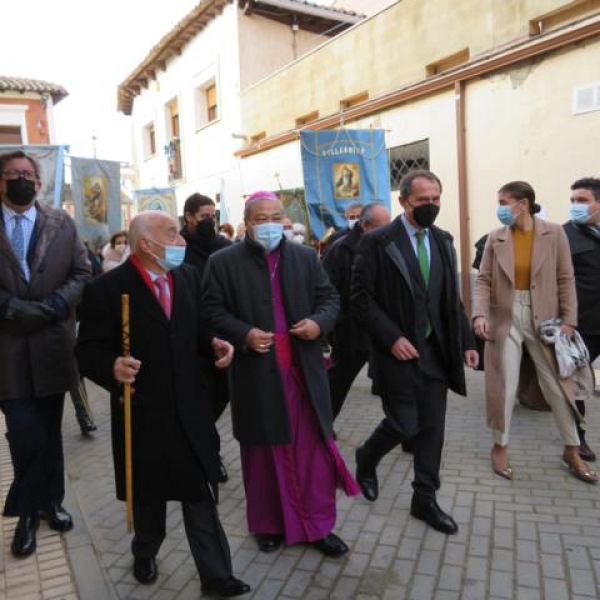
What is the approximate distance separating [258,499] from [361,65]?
1002 cm

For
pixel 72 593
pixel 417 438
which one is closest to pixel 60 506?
pixel 72 593

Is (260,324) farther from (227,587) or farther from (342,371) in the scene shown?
(342,371)

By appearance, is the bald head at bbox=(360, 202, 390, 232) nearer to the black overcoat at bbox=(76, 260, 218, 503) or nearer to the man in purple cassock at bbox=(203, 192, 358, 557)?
the man in purple cassock at bbox=(203, 192, 358, 557)

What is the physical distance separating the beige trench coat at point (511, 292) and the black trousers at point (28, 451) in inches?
110

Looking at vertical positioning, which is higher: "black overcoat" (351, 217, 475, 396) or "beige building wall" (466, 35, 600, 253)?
"beige building wall" (466, 35, 600, 253)

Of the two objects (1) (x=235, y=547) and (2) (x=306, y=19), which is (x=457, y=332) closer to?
(1) (x=235, y=547)

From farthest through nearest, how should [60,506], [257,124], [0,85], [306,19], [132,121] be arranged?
[132,121], [0,85], [306,19], [257,124], [60,506]

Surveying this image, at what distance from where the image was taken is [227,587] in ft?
9.25

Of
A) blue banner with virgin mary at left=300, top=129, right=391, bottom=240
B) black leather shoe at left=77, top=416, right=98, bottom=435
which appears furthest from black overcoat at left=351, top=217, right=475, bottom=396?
blue banner with virgin mary at left=300, top=129, right=391, bottom=240

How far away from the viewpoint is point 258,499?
331cm

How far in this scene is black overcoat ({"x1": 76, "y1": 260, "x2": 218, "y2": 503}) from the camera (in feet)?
8.91

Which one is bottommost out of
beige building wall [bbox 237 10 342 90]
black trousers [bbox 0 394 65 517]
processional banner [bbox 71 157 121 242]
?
black trousers [bbox 0 394 65 517]

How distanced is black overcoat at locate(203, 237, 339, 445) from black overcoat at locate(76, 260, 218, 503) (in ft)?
1.26

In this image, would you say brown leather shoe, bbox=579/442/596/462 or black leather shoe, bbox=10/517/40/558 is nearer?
black leather shoe, bbox=10/517/40/558
